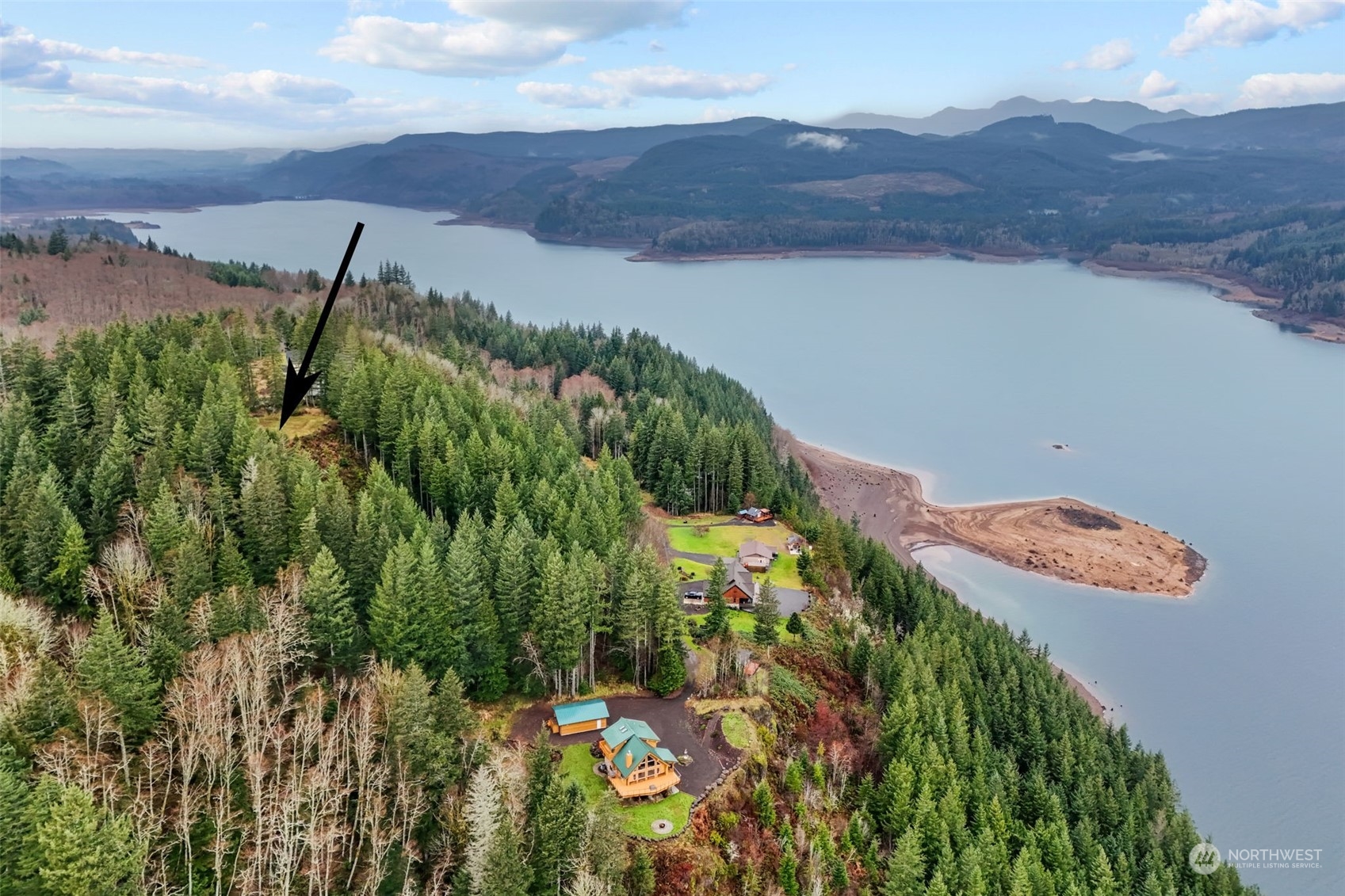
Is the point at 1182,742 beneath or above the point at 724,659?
beneath

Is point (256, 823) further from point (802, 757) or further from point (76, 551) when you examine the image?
point (802, 757)

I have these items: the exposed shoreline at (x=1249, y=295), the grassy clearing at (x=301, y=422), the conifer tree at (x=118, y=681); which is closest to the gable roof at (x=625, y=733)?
the conifer tree at (x=118, y=681)

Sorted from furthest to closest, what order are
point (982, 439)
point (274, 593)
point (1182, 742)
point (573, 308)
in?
point (573, 308), point (982, 439), point (1182, 742), point (274, 593)

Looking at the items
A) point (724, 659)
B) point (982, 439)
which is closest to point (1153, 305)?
point (982, 439)

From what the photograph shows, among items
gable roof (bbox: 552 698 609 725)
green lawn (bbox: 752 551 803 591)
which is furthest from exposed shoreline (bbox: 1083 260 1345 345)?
gable roof (bbox: 552 698 609 725)

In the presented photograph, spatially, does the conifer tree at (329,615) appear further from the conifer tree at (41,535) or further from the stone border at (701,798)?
Result: the stone border at (701,798)
